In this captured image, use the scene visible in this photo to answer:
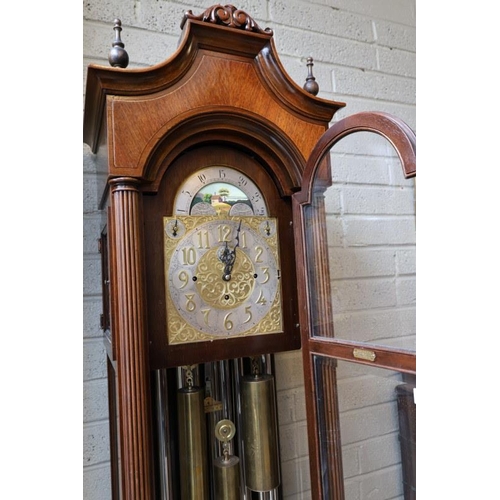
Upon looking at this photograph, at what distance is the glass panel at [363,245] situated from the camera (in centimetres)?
57

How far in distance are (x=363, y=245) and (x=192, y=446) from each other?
44 cm

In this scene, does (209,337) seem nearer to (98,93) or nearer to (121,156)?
(121,156)

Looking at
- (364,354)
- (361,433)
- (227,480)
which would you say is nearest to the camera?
(364,354)

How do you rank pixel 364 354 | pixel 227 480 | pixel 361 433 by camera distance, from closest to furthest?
pixel 364 354, pixel 361 433, pixel 227 480

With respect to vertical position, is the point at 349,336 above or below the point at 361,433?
above

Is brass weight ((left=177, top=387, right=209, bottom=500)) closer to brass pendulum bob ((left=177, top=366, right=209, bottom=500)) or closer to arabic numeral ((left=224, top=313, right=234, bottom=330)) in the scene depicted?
brass pendulum bob ((left=177, top=366, right=209, bottom=500))

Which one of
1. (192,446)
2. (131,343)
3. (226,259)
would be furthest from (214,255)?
(192,446)

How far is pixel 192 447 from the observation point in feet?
2.51

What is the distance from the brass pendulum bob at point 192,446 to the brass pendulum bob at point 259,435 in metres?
0.08

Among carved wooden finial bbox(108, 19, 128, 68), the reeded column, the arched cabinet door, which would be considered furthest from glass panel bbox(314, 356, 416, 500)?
carved wooden finial bbox(108, 19, 128, 68)

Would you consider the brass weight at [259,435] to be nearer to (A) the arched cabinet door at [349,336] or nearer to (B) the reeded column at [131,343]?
(A) the arched cabinet door at [349,336]

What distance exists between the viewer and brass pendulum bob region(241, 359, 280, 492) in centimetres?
79

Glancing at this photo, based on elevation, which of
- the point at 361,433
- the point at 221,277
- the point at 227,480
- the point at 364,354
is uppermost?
the point at 221,277

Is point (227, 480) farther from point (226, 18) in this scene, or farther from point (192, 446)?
point (226, 18)
